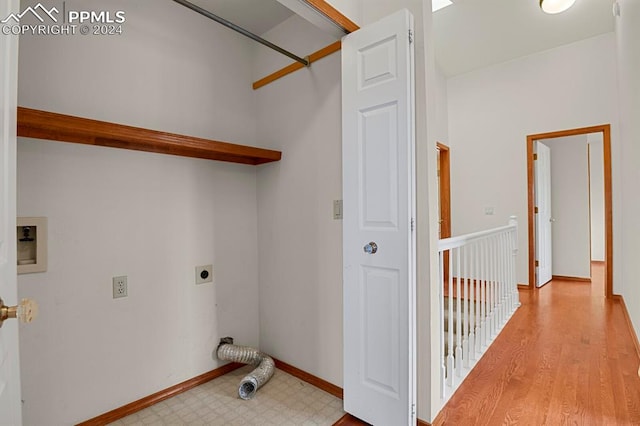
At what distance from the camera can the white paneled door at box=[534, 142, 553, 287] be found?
177 inches

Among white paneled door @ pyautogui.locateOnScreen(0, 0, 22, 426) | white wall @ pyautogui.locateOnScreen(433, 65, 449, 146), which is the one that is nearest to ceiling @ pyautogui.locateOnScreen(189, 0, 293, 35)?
white paneled door @ pyautogui.locateOnScreen(0, 0, 22, 426)

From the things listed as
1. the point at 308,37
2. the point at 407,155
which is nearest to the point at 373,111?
the point at 407,155

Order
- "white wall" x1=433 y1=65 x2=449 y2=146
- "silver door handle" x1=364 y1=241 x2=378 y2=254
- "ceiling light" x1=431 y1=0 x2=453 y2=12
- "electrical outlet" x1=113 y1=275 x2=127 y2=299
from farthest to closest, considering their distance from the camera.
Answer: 1. "white wall" x1=433 y1=65 x2=449 y2=146
2. "ceiling light" x1=431 y1=0 x2=453 y2=12
3. "electrical outlet" x1=113 y1=275 x2=127 y2=299
4. "silver door handle" x1=364 y1=241 x2=378 y2=254

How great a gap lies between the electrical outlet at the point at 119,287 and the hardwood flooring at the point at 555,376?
188cm

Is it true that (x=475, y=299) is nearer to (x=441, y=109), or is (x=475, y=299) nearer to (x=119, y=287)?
(x=119, y=287)

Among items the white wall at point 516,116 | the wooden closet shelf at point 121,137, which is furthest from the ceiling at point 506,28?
the wooden closet shelf at point 121,137

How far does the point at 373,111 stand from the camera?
170 cm

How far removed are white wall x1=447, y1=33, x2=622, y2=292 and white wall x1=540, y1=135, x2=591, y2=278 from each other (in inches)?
40.5

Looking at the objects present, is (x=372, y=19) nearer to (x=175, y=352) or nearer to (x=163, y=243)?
(x=163, y=243)

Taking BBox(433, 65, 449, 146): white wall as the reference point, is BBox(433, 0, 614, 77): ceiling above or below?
above

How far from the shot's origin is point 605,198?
3928 millimetres

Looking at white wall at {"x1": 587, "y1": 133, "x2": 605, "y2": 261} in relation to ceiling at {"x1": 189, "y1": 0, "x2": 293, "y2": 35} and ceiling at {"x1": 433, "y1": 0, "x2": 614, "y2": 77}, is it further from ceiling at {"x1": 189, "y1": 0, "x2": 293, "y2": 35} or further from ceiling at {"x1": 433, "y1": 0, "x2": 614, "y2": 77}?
ceiling at {"x1": 189, "y1": 0, "x2": 293, "y2": 35}

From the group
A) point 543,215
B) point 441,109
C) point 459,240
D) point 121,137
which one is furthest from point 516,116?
point 121,137

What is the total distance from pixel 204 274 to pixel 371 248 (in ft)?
4.06
